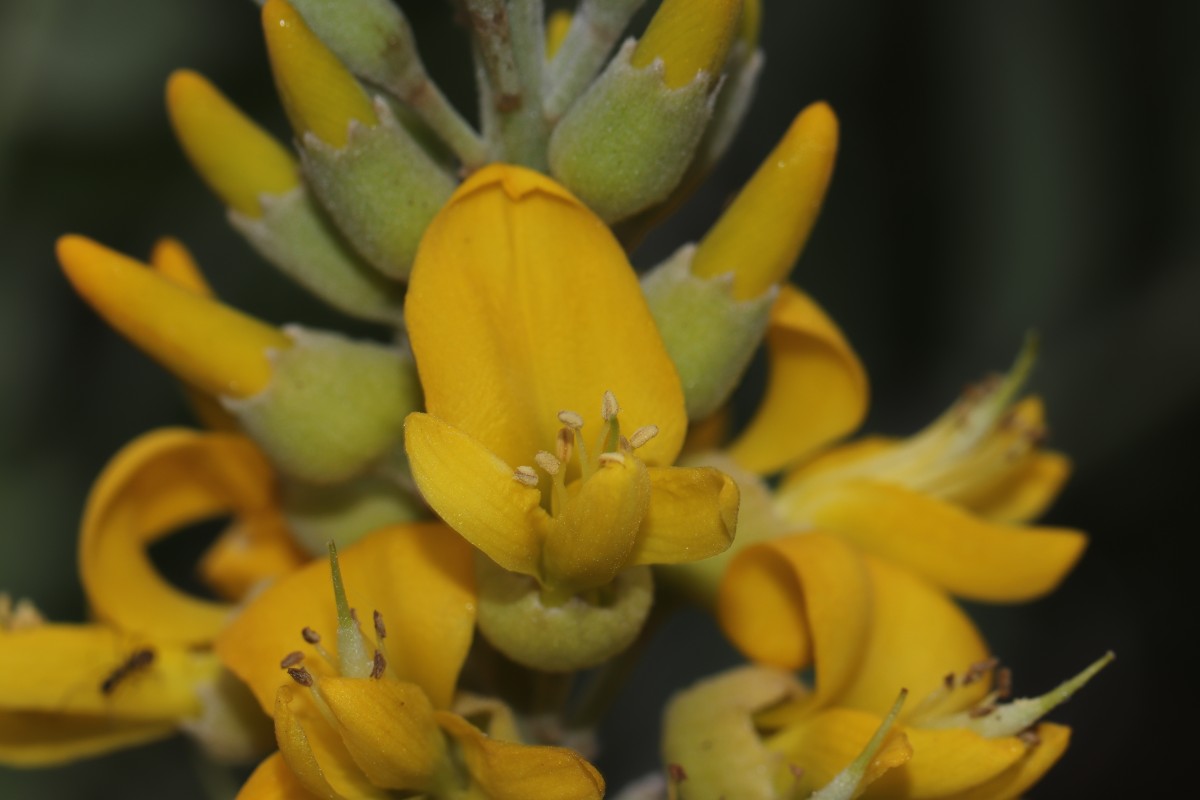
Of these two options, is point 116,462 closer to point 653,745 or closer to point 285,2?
point 285,2

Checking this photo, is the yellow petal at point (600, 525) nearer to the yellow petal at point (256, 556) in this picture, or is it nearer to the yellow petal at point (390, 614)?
the yellow petal at point (390, 614)

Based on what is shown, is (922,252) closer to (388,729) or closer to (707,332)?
(707,332)

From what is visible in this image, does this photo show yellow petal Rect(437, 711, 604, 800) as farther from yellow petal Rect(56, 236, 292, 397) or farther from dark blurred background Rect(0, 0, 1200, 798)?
dark blurred background Rect(0, 0, 1200, 798)

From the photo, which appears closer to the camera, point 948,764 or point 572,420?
point 572,420

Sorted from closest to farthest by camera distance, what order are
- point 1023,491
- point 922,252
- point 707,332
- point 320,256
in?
point 707,332
point 320,256
point 1023,491
point 922,252

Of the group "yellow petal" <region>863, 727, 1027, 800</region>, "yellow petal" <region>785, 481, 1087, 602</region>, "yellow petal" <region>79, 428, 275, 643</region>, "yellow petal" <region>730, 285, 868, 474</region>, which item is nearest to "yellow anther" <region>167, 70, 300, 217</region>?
"yellow petal" <region>79, 428, 275, 643</region>

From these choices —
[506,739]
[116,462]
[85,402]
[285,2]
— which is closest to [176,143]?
[85,402]

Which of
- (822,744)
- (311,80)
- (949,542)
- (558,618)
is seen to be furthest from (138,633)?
(949,542)
